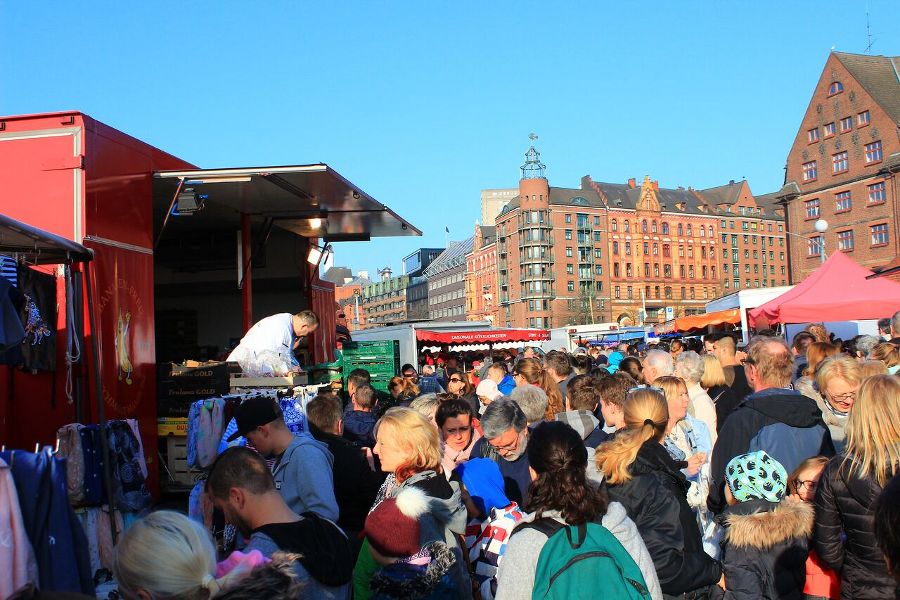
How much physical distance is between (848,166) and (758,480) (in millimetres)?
55822

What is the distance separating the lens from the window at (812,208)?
2160 inches

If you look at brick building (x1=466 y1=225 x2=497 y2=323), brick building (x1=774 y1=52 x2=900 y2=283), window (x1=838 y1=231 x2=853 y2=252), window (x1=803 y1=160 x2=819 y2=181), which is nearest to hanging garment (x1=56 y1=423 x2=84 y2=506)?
brick building (x1=774 y1=52 x2=900 y2=283)

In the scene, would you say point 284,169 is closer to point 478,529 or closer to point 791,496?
point 478,529

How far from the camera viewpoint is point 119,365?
24.6 ft

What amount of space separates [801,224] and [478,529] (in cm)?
5820

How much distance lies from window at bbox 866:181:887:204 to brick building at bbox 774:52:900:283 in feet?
0.19

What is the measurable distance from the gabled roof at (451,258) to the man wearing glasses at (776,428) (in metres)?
133

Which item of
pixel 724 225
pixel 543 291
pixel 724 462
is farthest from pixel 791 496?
pixel 724 225

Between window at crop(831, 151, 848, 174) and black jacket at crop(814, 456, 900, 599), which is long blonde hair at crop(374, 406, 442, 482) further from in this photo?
window at crop(831, 151, 848, 174)

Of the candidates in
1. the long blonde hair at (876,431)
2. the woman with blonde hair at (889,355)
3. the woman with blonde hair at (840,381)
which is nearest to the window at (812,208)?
the woman with blonde hair at (889,355)

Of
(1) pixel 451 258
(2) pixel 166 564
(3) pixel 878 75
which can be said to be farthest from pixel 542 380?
(1) pixel 451 258

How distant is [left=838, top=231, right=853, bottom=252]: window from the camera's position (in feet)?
170

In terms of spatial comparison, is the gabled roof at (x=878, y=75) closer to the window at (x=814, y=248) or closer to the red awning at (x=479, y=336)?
the window at (x=814, y=248)

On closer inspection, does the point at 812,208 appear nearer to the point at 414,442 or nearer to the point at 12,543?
the point at 414,442
